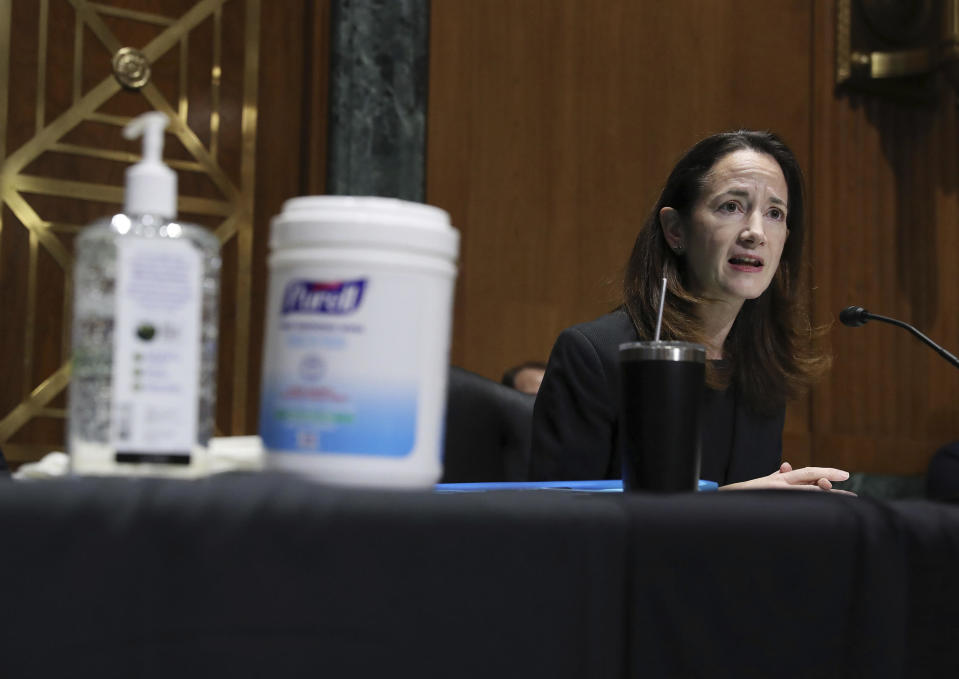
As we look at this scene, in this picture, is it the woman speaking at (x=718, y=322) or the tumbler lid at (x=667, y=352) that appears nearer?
the tumbler lid at (x=667, y=352)

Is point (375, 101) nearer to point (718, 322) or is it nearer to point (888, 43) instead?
point (718, 322)

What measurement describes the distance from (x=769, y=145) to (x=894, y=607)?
4.80 ft

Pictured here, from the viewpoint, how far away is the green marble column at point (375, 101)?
305 centimetres

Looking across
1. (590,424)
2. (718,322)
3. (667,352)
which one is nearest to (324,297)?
(667,352)

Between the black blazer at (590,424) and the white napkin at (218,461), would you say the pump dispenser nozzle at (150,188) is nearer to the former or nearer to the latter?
the white napkin at (218,461)

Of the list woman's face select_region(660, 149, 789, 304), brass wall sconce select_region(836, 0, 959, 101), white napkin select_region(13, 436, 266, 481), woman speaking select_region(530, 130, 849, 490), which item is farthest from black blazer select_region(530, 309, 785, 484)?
brass wall sconce select_region(836, 0, 959, 101)

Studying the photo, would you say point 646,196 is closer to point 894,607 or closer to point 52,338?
point 52,338

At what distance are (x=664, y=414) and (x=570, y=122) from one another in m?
2.89

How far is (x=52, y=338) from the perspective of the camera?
283 centimetres

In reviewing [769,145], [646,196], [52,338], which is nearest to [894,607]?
[769,145]

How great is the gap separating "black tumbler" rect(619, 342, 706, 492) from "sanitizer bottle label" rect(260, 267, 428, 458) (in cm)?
29

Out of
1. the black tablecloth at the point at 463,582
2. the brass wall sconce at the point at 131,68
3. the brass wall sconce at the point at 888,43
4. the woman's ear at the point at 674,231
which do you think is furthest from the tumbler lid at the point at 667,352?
the brass wall sconce at the point at 888,43

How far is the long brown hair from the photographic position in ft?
5.53

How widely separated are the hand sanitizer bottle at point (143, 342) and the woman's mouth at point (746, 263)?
4.45 ft
